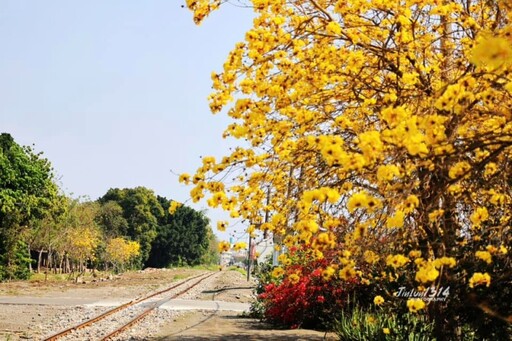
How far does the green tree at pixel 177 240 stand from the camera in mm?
86875

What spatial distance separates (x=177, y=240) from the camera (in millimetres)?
87500

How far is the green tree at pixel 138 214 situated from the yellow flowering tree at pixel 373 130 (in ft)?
240

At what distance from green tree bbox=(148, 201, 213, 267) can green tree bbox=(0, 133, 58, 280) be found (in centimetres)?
4558

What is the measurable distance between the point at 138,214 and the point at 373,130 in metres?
76.9

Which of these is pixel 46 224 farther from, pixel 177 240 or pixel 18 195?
pixel 177 240

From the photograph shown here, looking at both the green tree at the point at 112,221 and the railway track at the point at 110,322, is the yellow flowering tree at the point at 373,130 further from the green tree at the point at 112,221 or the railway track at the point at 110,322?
the green tree at the point at 112,221

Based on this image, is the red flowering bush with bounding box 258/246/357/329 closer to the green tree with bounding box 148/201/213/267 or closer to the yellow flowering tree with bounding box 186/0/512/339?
the yellow flowering tree with bounding box 186/0/512/339

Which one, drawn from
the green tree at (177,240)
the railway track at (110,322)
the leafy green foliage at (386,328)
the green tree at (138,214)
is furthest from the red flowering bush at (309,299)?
the green tree at (177,240)

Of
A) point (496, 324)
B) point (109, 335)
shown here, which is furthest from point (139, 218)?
point (496, 324)

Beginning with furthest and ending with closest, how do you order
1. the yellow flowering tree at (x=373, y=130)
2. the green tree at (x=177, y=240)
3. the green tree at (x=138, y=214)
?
1. the green tree at (x=177, y=240)
2. the green tree at (x=138, y=214)
3. the yellow flowering tree at (x=373, y=130)

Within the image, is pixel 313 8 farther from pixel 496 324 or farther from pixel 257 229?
pixel 496 324

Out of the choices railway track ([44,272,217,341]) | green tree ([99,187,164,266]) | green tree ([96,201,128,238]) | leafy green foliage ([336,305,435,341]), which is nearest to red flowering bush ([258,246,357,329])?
leafy green foliage ([336,305,435,341])

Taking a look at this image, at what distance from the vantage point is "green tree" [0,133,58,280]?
36.3 metres

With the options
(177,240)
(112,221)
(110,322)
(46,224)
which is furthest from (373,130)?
(177,240)
